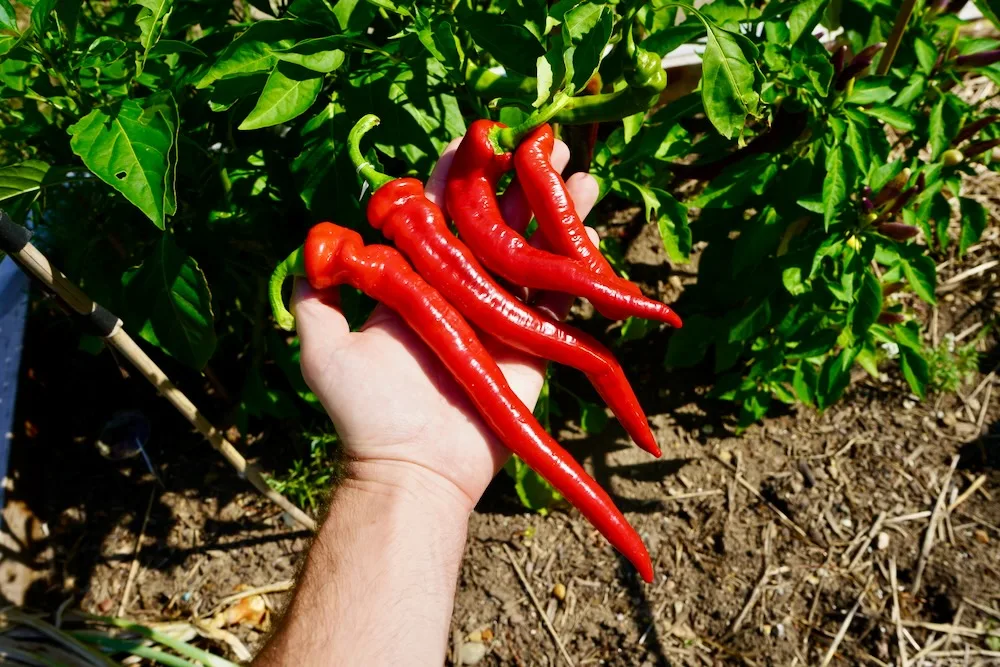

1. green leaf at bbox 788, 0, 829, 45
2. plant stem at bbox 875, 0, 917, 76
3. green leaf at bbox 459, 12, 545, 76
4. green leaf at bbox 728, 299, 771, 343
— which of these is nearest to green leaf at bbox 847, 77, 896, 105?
plant stem at bbox 875, 0, 917, 76

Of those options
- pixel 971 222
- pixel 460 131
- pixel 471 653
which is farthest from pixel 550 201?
pixel 471 653

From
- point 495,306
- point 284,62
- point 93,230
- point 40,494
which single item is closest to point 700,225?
point 495,306

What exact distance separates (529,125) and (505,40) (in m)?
0.27

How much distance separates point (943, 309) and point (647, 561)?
307 cm

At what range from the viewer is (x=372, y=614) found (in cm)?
248

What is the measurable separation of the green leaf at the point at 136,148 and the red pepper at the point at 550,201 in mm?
1130

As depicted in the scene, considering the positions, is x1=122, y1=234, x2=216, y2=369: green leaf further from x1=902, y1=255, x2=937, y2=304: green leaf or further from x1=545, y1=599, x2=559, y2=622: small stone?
x1=902, y1=255, x2=937, y2=304: green leaf

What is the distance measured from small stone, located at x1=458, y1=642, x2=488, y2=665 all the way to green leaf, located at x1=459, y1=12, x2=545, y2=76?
2798mm

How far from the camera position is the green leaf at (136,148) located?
206cm

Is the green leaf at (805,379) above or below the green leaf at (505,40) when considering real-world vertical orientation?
below

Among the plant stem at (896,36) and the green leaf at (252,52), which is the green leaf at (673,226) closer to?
the plant stem at (896,36)

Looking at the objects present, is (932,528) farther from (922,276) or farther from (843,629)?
(922,276)

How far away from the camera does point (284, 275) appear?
2.63 meters

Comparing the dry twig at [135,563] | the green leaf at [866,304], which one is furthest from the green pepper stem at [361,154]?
the dry twig at [135,563]
